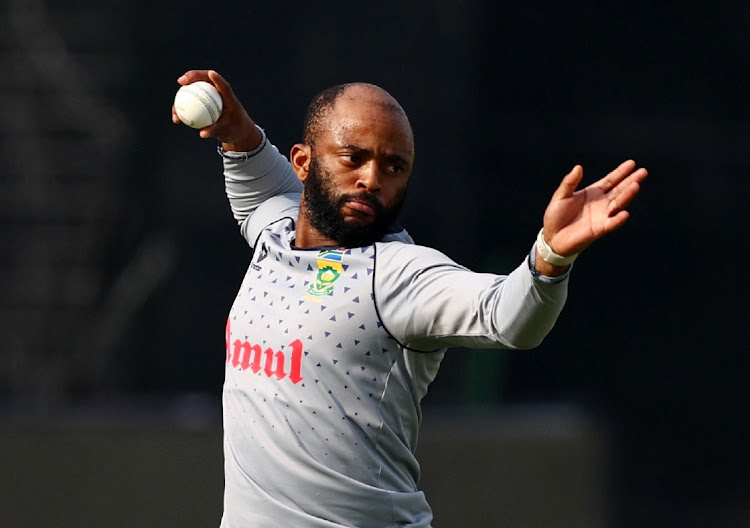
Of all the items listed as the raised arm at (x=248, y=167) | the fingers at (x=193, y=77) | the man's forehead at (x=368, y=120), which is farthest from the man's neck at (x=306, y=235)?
the fingers at (x=193, y=77)

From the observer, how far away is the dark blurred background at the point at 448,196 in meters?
8.29

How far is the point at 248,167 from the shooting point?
4766mm

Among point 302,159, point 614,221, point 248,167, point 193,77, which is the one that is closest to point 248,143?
point 248,167

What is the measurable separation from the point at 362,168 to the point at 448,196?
4697mm

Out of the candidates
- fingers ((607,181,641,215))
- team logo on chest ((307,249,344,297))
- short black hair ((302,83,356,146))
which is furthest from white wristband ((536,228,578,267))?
short black hair ((302,83,356,146))

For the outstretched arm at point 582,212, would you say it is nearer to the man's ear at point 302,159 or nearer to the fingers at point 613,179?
the fingers at point 613,179

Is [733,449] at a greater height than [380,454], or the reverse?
[380,454]

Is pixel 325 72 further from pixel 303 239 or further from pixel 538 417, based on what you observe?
pixel 303 239

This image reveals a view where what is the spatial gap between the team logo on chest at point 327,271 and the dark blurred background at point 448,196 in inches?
137

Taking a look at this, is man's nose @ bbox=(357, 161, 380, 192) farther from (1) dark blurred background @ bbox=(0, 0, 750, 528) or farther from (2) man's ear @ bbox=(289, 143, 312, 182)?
(1) dark blurred background @ bbox=(0, 0, 750, 528)

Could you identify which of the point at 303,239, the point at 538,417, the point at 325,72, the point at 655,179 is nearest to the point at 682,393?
the point at 655,179

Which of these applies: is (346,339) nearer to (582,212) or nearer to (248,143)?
(582,212)

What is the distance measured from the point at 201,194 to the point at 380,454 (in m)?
4.91

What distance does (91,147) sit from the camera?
8367 mm
